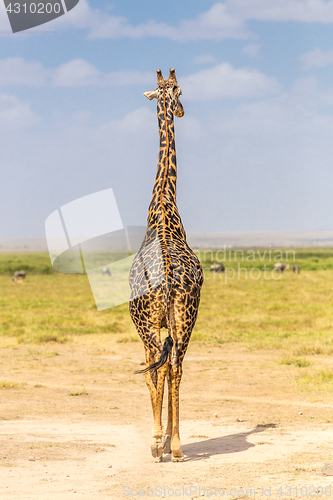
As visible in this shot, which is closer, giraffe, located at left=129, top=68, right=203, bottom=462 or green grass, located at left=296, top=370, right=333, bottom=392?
giraffe, located at left=129, top=68, right=203, bottom=462

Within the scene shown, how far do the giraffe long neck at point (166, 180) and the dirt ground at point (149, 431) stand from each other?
272cm

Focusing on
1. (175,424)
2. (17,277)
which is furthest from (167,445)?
(17,277)

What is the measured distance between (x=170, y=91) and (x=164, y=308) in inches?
123

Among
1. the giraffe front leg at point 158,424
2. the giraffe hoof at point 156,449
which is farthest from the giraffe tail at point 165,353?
the giraffe hoof at point 156,449

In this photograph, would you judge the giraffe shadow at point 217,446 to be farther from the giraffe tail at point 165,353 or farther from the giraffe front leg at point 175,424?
the giraffe tail at point 165,353

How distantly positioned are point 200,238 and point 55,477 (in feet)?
570

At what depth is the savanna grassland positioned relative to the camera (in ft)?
18.0

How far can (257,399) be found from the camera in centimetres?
950

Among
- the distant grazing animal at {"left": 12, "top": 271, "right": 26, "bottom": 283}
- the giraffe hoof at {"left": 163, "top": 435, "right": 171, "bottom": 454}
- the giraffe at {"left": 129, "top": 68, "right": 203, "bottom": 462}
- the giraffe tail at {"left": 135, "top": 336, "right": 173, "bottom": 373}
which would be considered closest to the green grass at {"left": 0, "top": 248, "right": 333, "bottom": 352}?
the giraffe hoof at {"left": 163, "top": 435, "right": 171, "bottom": 454}

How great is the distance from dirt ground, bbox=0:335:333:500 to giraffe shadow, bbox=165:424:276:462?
0.04 ft

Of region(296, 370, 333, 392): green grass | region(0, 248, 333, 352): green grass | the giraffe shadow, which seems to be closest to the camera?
the giraffe shadow

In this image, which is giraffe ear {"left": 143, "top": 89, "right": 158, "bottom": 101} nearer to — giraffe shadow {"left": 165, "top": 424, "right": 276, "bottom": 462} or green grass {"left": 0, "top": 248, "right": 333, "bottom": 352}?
giraffe shadow {"left": 165, "top": 424, "right": 276, "bottom": 462}

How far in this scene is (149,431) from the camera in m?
7.63

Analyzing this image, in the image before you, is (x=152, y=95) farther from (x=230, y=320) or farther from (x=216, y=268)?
(x=216, y=268)
